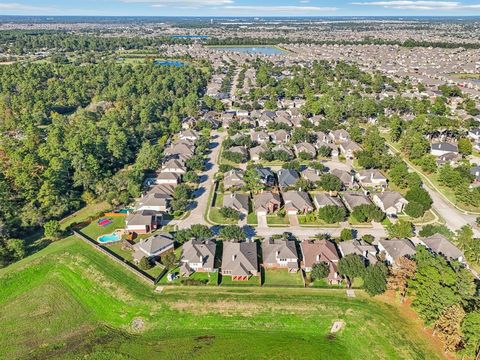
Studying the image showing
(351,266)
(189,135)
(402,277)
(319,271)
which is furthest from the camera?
(189,135)

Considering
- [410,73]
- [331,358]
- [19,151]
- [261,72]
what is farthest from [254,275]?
[410,73]

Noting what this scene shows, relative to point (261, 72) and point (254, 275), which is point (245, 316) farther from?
point (261, 72)

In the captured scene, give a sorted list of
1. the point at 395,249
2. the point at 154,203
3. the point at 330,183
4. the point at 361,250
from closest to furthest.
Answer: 1. the point at 361,250
2. the point at 395,249
3. the point at 154,203
4. the point at 330,183

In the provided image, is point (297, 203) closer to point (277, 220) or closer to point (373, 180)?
point (277, 220)

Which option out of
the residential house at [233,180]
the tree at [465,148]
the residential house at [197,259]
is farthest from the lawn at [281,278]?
the tree at [465,148]

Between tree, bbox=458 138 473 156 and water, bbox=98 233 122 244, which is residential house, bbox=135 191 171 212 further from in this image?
tree, bbox=458 138 473 156

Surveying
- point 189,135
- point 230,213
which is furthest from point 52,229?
point 189,135
